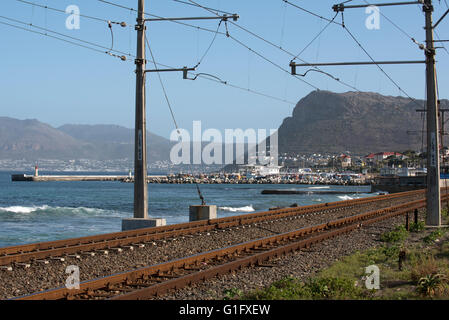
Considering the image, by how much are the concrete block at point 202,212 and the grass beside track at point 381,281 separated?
33.7 ft

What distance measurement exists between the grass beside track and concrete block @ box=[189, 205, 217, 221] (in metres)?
10.3

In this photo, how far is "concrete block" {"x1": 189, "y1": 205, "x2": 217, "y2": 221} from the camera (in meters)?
26.6

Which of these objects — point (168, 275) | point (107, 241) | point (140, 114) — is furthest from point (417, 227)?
point (168, 275)

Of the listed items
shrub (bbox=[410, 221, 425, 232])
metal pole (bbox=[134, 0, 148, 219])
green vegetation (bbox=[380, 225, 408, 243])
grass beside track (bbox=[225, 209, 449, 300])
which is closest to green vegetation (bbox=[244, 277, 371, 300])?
grass beside track (bbox=[225, 209, 449, 300])

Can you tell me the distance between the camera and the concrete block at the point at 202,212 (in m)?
26.6

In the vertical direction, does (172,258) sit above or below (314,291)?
below

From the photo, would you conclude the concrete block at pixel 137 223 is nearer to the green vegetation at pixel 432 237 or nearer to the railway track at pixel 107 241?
the railway track at pixel 107 241

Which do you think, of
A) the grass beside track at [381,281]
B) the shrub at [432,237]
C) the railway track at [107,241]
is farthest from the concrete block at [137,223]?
the shrub at [432,237]

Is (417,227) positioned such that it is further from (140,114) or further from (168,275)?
(168,275)

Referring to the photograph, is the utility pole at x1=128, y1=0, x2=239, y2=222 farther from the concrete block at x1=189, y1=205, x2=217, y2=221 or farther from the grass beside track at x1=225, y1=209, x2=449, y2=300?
the grass beside track at x1=225, y1=209, x2=449, y2=300

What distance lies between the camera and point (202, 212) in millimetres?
26812

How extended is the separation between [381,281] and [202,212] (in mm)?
14668

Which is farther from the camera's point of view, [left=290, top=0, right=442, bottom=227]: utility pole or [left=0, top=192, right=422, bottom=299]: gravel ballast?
[left=290, top=0, right=442, bottom=227]: utility pole
